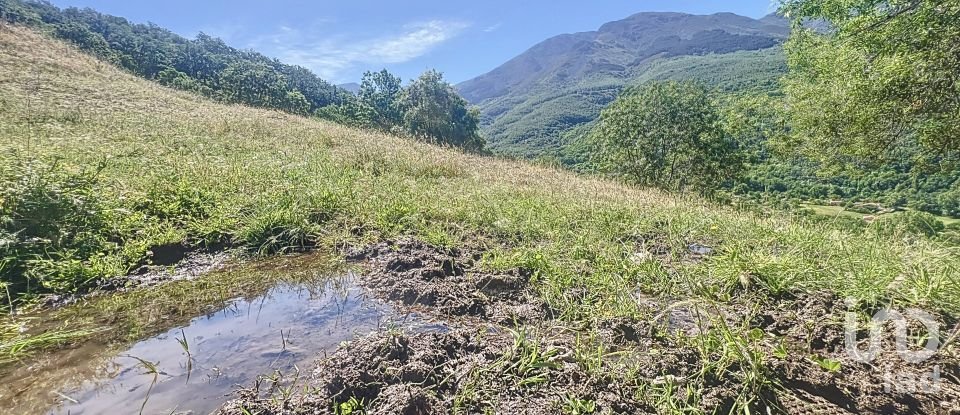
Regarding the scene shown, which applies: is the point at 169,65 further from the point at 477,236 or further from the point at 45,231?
the point at 477,236

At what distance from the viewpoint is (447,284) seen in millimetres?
3877

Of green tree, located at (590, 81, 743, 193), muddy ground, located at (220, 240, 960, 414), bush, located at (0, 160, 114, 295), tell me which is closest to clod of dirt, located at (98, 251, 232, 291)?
bush, located at (0, 160, 114, 295)

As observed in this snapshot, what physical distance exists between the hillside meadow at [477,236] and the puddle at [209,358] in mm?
343

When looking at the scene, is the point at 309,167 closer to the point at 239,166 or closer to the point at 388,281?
the point at 239,166

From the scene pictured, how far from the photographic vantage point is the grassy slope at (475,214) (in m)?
3.60

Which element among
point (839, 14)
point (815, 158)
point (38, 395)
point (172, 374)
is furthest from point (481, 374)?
point (815, 158)

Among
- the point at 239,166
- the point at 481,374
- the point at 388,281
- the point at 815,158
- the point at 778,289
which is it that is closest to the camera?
the point at 481,374

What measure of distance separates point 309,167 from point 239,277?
4562 mm

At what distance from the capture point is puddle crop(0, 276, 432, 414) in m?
2.23

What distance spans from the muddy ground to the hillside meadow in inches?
1.3

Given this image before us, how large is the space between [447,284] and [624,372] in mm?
1832

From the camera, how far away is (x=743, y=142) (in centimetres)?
2594

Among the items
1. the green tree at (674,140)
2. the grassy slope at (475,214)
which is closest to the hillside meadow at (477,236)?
the grassy slope at (475,214)

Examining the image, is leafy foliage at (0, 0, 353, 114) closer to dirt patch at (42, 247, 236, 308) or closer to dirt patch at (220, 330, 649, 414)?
dirt patch at (42, 247, 236, 308)
